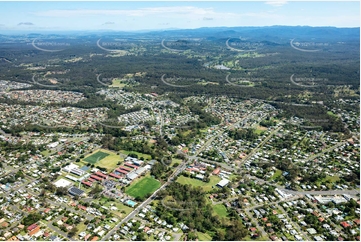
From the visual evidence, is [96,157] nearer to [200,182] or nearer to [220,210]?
[200,182]

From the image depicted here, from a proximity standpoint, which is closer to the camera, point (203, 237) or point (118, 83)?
point (203, 237)

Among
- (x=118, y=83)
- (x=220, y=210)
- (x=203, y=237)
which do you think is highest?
(x=118, y=83)

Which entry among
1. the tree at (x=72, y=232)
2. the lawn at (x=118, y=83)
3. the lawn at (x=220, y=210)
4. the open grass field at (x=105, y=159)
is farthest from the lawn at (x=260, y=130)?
the lawn at (x=118, y=83)

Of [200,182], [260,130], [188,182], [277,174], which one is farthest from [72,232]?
[260,130]

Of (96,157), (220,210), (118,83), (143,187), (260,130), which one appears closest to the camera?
(220,210)

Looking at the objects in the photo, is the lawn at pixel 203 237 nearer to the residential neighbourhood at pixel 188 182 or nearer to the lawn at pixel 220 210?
the residential neighbourhood at pixel 188 182
